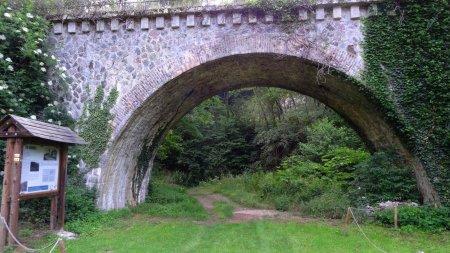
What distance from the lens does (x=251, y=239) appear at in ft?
24.9

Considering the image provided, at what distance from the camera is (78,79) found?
1006 centimetres

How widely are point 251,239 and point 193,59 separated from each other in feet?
14.4

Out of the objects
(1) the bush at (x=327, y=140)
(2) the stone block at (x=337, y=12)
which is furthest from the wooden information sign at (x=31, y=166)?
(1) the bush at (x=327, y=140)

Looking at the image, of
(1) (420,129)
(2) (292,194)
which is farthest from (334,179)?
(1) (420,129)

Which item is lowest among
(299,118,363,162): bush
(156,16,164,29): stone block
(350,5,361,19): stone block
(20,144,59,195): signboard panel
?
(20,144,59,195): signboard panel

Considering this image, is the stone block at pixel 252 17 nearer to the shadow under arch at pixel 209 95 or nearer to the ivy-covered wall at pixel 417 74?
the shadow under arch at pixel 209 95

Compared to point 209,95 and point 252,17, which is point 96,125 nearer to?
point 209,95

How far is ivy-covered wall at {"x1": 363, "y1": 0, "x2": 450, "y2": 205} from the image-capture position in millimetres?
8320

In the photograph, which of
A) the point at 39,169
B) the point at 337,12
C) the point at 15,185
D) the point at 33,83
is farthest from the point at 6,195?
the point at 337,12

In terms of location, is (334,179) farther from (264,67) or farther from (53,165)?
(53,165)

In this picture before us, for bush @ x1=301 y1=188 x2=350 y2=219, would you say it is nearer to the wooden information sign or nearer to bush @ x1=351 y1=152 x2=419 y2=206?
bush @ x1=351 y1=152 x2=419 y2=206

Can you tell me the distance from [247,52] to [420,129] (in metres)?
4.24

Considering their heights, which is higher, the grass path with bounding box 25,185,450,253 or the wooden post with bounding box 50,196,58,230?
the wooden post with bounding box 50,196,58,230

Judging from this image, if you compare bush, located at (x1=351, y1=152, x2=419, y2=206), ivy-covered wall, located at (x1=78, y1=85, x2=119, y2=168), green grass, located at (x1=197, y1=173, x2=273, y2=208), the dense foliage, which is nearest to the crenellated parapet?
the dense foliage
